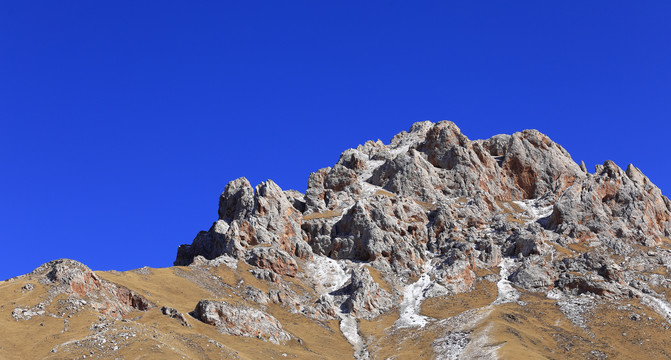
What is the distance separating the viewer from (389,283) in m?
153

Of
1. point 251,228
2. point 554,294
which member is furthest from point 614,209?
point 251,228

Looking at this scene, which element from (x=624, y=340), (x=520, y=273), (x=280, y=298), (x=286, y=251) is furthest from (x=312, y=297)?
(x=624, y=340)

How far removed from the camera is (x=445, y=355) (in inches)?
4262

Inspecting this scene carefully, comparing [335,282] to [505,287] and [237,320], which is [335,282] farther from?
[237,320]

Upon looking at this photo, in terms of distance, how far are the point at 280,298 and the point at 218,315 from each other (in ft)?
89.7

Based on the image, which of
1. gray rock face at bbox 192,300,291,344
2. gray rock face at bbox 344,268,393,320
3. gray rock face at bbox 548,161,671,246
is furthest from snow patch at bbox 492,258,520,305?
gray rock face at bbox 192,300,291,344

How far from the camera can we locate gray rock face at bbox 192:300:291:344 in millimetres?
107438

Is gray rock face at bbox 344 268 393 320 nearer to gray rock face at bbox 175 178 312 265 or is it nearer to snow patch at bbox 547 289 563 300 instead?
gray rock face at bbox 175 178 312 265

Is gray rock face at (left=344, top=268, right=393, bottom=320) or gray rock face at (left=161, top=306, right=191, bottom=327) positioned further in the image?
gray rock face at (left=344, top=268, right=393, bottom=320)

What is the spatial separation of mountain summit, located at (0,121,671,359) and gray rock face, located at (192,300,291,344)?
0.24 m

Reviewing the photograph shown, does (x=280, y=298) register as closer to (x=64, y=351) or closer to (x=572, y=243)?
(x=64, y=351)

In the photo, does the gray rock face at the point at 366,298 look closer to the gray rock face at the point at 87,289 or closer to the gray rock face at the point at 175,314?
the gray rock face at the point at 175,314

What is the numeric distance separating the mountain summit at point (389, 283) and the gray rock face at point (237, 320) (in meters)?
0.24

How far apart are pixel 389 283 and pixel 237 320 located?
53405mm
